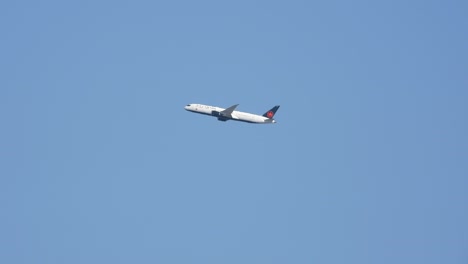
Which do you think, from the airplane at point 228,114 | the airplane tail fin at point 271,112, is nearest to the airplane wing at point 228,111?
the airplane at point 228,114

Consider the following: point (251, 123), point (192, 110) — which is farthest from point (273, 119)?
point (192, 110)

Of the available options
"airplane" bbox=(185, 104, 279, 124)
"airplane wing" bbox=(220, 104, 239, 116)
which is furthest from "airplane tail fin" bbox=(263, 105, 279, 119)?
"airplane wing" bbox=(220, 104, 239, 116)

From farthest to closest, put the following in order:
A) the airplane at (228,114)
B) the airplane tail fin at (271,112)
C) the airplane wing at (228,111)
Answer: the airplane tail fin at (271,112) → the airplane at (228,114) → the airplane wing at (228,111)

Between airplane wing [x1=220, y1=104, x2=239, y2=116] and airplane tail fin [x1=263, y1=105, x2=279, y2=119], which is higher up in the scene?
airplane tail fin [x1=263, y1=105, x2=279, y2=119]

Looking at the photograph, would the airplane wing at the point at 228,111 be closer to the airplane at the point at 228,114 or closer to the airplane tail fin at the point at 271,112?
the airplane at the point at 228,114

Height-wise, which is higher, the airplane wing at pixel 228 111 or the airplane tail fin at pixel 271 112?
the airplane tail fin at pixel 271 112

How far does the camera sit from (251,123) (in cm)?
15662

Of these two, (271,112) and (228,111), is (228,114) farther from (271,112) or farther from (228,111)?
(271,112)

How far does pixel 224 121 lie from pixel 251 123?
18.9ft

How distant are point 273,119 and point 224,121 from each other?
10908mm

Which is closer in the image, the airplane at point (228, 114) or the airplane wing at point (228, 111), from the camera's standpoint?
the airplane wing at point (228, 111)

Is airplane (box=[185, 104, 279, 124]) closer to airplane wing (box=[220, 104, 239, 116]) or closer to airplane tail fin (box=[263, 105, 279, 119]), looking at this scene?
airplane wing (box=[220, 104, 239, 116])

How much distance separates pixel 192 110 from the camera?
160000 mm

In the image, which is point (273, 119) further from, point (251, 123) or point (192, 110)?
point (192, 110)
